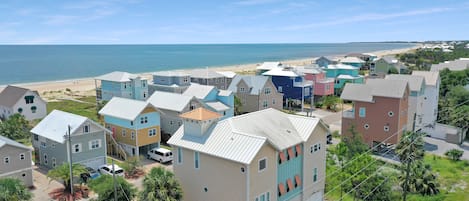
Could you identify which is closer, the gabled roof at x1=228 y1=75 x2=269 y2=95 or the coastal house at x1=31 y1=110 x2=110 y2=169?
the coastal house at x1=31 y1=110 x2=110 y2=169

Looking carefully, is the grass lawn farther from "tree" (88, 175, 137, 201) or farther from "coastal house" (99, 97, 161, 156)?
"tree" (88, 175, 137, 201)

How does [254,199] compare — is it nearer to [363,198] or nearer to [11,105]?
[363,198]

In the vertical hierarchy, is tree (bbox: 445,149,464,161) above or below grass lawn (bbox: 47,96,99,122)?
below

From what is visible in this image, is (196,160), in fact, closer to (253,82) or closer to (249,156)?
(249,156)

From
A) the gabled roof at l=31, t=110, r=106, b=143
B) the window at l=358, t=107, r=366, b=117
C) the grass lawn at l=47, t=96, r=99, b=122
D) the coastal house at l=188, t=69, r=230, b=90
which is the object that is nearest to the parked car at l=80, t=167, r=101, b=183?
the gabled roof at l=31, t=110, r=106, b=143

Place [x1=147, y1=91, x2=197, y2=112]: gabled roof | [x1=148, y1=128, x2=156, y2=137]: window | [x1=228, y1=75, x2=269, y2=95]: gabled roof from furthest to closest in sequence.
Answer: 1. [x1=228, y1=75, x2=269, y2=95]: gabled roof
2. [x1=147, y1=91, x2=197, y2=112]: gabled roof
3. [x1=148, y1=128, x2=156, y2=137]: window

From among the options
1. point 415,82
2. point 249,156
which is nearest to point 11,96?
point 249,156
